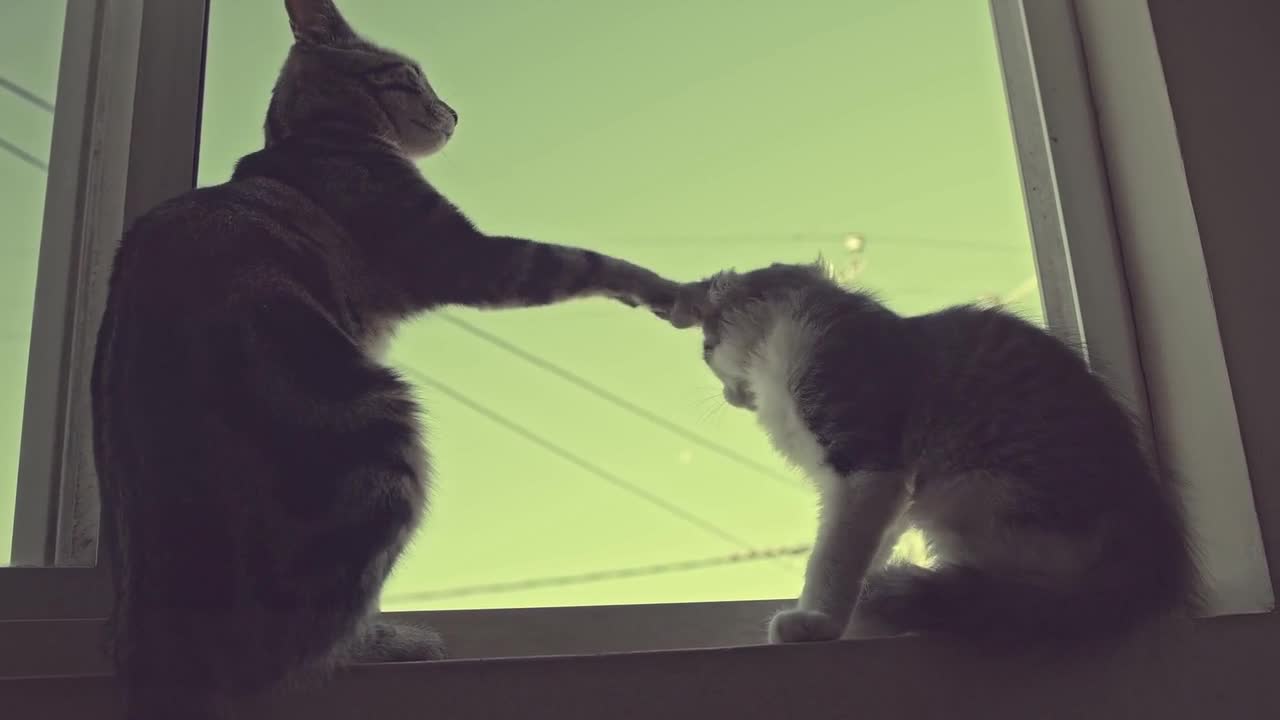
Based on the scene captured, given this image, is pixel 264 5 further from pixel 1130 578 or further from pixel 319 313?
pixel 1130 578

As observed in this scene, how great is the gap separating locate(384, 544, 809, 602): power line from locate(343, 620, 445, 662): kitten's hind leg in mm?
89

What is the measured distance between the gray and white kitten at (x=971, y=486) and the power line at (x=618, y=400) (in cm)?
16

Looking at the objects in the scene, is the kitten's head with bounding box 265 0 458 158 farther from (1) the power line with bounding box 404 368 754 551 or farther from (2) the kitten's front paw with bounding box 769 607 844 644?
(2) the kitten's front paw with bounding box 769 607 844 644

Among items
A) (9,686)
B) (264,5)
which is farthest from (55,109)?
(9,686)

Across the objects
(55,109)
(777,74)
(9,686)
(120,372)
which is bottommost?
(9,686)

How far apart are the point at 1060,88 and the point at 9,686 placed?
63.2 inches

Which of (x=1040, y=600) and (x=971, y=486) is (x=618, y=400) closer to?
(x=971, y=486)

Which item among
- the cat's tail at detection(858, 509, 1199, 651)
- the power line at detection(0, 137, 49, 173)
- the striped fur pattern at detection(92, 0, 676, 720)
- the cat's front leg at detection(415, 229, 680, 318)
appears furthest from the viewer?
the power line at detection(0, 137, 49, 173)

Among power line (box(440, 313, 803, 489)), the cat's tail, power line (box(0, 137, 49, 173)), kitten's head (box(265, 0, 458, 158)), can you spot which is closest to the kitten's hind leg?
power line (box(440, 313, 803, 489))

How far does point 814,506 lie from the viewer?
4.38 feet

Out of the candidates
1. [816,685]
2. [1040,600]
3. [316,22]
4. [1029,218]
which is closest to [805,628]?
[816,685]

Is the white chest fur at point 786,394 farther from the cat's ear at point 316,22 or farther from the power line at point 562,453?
the cat's ear at point 316,22

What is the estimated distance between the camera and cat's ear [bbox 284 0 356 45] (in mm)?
1380

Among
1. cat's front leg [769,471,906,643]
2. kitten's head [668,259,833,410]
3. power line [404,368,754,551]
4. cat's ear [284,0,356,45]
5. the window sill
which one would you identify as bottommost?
the window sill
